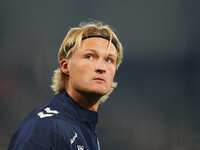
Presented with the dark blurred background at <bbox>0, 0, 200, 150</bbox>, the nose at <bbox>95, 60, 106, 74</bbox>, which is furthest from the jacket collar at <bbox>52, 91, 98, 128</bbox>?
the dark blurred background at <bbox>0, 0, 200, 150</bbox>

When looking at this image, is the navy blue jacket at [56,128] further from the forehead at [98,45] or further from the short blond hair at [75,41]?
the forehead at [98,45]

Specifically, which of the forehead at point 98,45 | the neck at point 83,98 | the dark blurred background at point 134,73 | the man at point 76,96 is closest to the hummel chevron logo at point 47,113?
the man at point 76,96

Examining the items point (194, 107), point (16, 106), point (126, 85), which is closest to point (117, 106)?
point (126, 85)

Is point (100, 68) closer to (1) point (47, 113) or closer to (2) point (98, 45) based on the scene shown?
(2) point (98, 45)

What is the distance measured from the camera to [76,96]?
118 cm

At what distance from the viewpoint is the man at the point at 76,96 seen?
0.93 meters

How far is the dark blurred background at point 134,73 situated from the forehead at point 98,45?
102 inches

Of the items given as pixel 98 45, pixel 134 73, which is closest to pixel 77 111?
pixel 98 45

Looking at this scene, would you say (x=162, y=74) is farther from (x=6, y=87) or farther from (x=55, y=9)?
(x=6, y=87)

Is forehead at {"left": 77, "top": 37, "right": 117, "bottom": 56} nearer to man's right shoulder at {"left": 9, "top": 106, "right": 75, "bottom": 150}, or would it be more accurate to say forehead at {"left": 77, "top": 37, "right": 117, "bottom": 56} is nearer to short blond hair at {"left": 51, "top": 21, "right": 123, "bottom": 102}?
short blond hair at {"left": 51, "top": 21, "right": 123, "bottom": 102}

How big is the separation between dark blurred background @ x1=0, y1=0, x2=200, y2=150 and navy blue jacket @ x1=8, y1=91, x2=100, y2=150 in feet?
8.66

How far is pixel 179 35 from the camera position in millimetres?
4027

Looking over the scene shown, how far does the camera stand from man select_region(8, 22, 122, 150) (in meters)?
0.93

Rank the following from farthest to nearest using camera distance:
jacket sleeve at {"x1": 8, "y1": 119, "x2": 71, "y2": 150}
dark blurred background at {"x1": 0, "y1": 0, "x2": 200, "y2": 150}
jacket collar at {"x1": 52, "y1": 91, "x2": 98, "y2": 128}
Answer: dark blurred background at {"x1": 0, "y1": 0, "x2": 200, "y2": 150} < jacket collar at {"x1": 52, "y1": 91, "x2": 98, "y2": 128} < jacket sleeve at {"x1": 8, "y1": 119, "x2": 71, "y2": 150}
